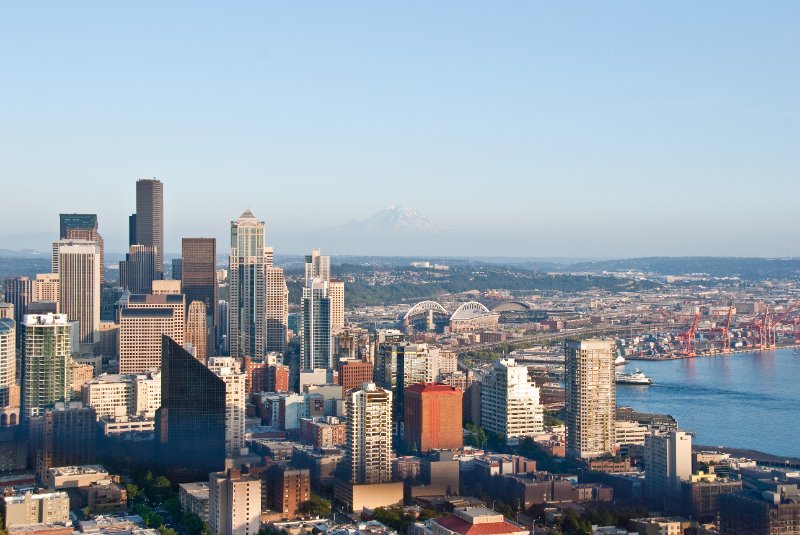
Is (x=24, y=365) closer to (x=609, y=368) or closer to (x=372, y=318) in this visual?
(x=609, y=368)

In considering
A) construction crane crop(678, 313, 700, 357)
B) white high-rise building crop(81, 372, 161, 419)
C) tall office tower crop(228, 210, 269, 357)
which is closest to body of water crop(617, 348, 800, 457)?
construction crane crop(678, 313, 700, 357)

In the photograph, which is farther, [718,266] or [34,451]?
[718,266]

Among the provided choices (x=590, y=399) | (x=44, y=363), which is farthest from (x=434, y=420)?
(x=44, y=363)

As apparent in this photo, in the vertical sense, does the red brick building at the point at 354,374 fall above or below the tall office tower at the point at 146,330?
below

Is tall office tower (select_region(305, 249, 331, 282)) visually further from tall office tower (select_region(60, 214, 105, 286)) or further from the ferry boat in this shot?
the ferry boat

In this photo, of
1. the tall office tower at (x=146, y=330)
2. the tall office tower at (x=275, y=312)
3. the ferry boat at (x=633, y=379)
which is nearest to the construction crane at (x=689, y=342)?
the ferry boat at (x=633, y=379)

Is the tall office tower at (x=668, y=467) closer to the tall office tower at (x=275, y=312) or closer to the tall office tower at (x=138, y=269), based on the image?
the tall office tower at (x=275, y=312)

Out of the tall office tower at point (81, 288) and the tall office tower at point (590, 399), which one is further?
the tall office tower at point (81, 288)

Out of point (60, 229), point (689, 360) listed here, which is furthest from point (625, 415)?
point (60, 229)
